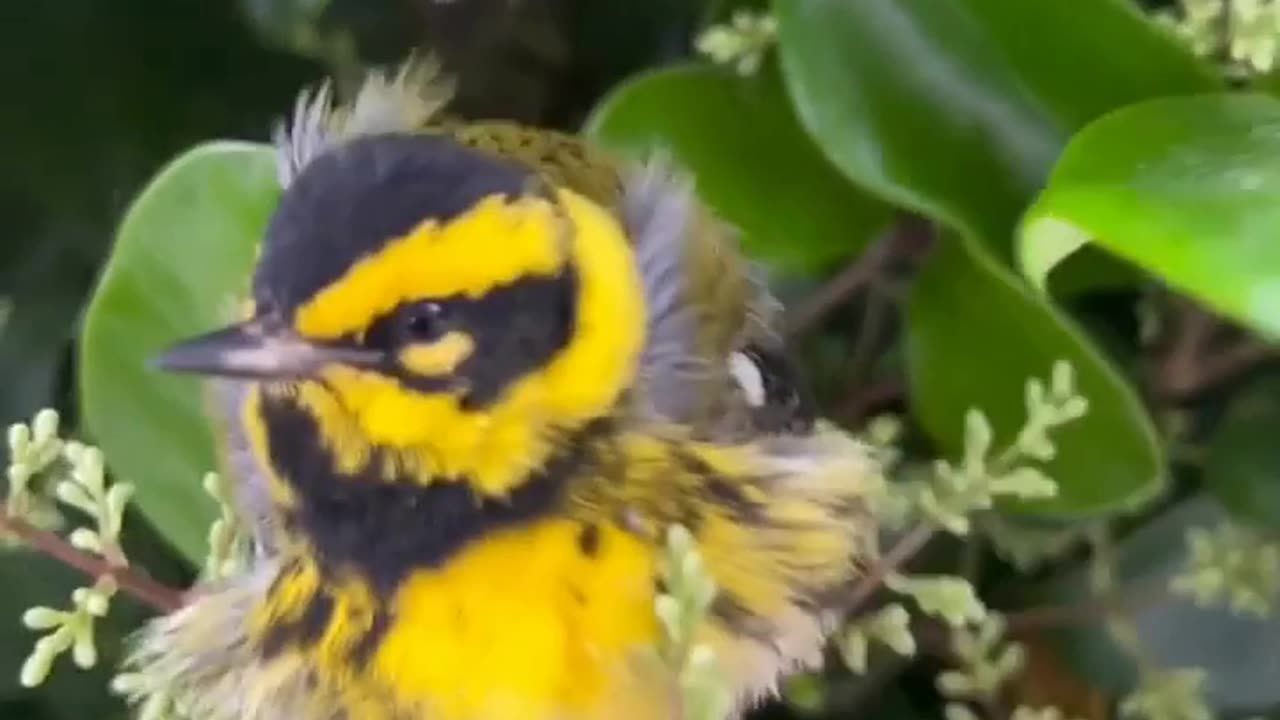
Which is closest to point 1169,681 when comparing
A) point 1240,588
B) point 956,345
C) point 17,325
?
point 1240,588

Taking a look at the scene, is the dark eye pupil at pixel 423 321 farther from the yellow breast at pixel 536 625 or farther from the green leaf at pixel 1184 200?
the green leaf at pixel 1184 200

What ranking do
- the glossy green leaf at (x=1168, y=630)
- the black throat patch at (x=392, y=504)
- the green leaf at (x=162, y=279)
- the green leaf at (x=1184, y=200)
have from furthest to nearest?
the glossy green leaf at (x=1168, y=630) → the green leaf at (x=162, y=279) → the black throat patch at (x=392, y=504) → the green leaf at (x=1184, y=200)

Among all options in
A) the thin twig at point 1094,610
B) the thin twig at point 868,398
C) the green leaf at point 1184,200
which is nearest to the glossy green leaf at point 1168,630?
the thin twig at point 1094,610

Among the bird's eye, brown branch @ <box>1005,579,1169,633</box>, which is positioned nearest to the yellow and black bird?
the bird's eye

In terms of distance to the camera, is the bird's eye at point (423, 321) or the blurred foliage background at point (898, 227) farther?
the blurred foliage background at point (898, 227)

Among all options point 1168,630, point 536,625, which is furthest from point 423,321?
point 1168,630

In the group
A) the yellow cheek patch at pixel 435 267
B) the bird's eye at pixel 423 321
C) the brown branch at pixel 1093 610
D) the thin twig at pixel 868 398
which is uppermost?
the yellow cheek patch at pixel 435 267

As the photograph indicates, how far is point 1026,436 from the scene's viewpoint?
714 mm

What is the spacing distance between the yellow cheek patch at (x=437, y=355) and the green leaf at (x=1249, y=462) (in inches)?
16.1

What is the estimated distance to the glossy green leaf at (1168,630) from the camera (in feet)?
3.00

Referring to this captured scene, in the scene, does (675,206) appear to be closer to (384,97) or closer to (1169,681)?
(384,97)

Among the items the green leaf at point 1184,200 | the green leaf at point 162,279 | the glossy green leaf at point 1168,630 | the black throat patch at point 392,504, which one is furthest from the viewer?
the glossy green leaf at point 1168,630

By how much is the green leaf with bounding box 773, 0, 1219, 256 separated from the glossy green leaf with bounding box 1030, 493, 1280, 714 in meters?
0.21

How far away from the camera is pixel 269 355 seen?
63 centimetres
